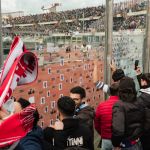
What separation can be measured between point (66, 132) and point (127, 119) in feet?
1.95

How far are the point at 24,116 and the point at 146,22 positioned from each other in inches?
159

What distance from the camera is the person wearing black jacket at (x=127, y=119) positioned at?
93.9 inches

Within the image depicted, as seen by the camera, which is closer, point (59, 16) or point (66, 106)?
point (66, 106)

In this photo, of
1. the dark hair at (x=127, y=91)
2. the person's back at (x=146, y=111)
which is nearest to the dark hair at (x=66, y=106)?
the dark hair at (x=127, y=91)

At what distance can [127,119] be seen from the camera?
242 centimetres

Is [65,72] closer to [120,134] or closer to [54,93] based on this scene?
[54,93]

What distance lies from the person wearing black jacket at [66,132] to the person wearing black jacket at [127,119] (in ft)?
1.30

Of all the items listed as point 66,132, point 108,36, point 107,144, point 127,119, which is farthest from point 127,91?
point 108,36

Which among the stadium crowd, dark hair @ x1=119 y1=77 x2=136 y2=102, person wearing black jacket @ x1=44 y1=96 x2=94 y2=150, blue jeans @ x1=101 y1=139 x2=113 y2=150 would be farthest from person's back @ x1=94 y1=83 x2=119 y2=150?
the stadium crowd

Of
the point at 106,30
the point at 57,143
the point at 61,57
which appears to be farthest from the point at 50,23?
the point at 57,143

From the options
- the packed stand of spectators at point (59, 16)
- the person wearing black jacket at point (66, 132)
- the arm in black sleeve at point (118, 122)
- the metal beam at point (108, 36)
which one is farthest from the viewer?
the metal beam at point (108, 36)

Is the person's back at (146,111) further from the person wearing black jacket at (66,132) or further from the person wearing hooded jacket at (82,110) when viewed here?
the person wearing black jacket at (66,132)

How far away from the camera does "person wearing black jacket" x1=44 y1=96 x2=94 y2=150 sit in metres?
1.97

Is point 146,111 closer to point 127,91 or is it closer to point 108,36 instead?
point 127,91
